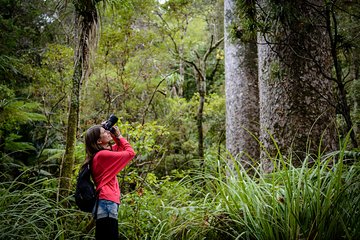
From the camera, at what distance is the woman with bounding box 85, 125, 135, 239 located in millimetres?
2590

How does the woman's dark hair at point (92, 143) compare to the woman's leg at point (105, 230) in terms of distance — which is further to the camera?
the woman's dark hair at point (92, 143)

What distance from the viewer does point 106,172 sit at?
2740mm

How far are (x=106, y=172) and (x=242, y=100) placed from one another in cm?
306

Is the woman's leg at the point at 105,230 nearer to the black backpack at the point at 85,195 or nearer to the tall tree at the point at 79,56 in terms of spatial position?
the black backpack at the point at 85,195

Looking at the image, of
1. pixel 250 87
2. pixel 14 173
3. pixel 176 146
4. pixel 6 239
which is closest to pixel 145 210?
pixel 6 239

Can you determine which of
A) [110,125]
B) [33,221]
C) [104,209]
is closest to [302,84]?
[110,125]

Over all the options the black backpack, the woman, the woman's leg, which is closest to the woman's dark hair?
the woman

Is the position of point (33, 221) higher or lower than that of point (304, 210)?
lower

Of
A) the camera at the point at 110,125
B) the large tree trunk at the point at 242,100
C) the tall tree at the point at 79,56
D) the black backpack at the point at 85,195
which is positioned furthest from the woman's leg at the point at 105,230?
the large tree trunk at the point at 242,100

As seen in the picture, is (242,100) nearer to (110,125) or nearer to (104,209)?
(110,125)

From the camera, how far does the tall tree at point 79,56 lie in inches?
153

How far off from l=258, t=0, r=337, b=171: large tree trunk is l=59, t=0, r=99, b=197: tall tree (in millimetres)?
2141

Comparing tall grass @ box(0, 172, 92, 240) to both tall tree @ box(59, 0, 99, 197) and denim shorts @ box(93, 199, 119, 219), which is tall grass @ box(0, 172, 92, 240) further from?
tall tree @ box(59, 0, 99, 197)

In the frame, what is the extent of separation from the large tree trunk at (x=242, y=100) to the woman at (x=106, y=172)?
266cm
